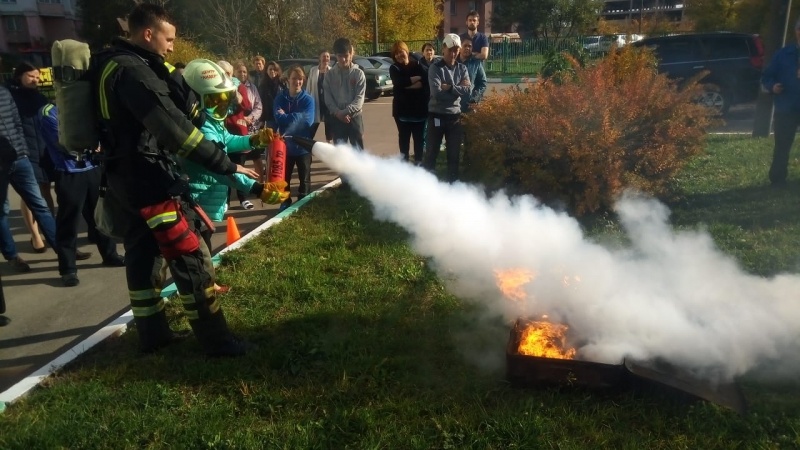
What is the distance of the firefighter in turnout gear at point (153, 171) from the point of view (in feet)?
11.5

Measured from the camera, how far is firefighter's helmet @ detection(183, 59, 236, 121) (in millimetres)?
4195

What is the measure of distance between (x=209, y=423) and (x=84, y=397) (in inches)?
37.0

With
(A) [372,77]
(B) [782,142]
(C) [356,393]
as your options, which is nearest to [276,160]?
(C) [356,393]

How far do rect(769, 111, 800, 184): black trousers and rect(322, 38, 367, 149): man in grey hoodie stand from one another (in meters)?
5.43

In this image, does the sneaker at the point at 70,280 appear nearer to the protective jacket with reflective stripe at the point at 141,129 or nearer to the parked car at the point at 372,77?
the protective jacket with reflective stripe at the point at 141,129

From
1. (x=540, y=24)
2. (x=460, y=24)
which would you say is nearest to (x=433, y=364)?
(x=540, y=24)

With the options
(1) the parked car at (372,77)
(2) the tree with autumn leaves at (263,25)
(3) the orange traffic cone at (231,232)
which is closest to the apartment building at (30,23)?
(2) the tree with autumn leaves at (263,25)

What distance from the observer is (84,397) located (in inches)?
144

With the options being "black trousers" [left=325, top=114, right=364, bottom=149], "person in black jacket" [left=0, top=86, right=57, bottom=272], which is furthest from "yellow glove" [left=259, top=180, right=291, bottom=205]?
"black trousers" [left=325, top=114, right=364, bottom=149]

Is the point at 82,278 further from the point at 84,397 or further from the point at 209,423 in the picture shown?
the point at 209,423

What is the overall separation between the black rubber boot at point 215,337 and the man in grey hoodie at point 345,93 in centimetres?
460

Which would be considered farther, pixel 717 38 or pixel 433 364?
pixel 717 38

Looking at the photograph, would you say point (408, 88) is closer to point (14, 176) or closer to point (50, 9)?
point (14, 176)

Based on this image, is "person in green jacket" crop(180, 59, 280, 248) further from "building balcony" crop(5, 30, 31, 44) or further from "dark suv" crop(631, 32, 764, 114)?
"building balcony" crop(5, 30, 31, 44)
